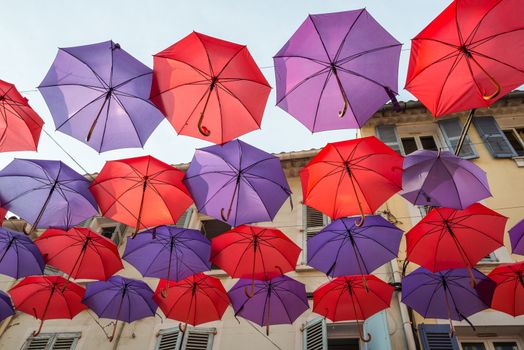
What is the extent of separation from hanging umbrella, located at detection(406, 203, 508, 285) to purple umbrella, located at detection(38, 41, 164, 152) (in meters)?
4.39

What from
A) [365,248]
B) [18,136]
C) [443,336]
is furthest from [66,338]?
[443,336]

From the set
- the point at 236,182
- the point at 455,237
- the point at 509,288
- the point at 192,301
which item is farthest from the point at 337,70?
the point at 192,301

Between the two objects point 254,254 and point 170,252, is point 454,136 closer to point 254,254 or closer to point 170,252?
point 254,254

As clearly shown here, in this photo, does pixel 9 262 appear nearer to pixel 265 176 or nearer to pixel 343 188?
pixel 265 176

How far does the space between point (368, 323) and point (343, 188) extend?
269 centimetres

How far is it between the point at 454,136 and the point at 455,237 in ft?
18.0

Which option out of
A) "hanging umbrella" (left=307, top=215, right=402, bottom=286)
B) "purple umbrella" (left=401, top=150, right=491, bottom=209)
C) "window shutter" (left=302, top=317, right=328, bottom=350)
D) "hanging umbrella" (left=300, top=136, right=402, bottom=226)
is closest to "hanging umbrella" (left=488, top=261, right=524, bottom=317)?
"purple umbrella" (left=401, top=150, right=491, bottom=209)

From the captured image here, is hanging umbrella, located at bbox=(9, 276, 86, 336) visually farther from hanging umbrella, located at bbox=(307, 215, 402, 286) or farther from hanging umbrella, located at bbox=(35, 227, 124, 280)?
hanging umbrella, located at bbox=(307, 215, 402, 286)

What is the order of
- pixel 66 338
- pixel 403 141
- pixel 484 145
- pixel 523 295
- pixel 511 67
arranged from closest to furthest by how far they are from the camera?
pixel 511 67 < pixel 523 295 < pixel 66 338 < pixel 484 145 < pixel 403 141

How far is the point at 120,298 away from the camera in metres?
6.86

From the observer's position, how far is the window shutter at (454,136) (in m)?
9.26

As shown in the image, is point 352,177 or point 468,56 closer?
point 468,56

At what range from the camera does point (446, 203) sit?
5.04 metres

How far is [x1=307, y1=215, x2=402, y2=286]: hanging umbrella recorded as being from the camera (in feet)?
18.8
